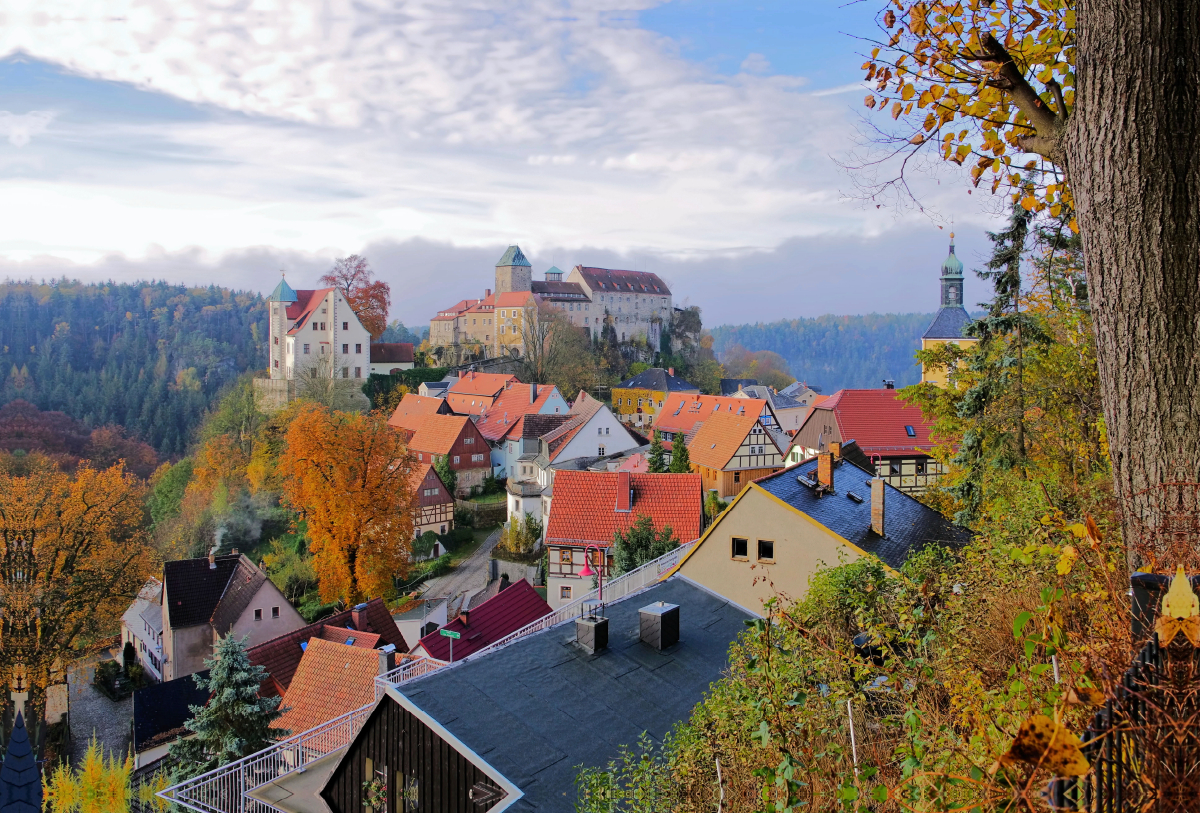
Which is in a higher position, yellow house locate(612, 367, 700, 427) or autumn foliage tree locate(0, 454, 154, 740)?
yellow house locate(612, 367, 700, 427)

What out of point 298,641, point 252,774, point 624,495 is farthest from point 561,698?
point 624,495

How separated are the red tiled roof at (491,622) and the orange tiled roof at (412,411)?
31291 millimetres

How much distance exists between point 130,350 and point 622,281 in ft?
193

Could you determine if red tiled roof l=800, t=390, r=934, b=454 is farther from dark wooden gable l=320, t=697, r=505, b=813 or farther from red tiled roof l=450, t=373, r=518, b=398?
red tiled roof l=450, t=373, r=518, b=398

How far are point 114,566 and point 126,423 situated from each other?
178 feet

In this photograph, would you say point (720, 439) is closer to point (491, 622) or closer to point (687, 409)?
point (687, 409)

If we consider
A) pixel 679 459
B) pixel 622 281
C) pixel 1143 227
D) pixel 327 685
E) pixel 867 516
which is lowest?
pixel 327 685

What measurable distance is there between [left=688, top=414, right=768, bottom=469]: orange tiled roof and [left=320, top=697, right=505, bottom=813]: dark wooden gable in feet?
86.4

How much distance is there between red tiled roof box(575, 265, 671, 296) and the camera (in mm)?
88988

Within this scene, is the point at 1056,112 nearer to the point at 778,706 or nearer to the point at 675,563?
the point at 778,706

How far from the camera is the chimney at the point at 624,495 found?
25.9m

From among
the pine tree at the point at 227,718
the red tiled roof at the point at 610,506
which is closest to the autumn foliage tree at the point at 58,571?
the pine tree at the point at 227,718

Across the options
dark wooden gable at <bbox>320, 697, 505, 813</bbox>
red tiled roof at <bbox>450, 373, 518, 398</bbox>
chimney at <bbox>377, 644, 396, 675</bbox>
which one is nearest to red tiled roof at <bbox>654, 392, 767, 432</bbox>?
red tiled roof at <bbox>450, 373, 518, 398</bbox>

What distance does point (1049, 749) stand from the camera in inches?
77.8
